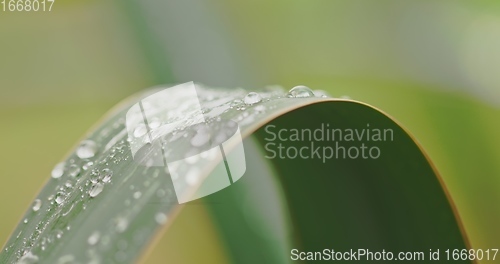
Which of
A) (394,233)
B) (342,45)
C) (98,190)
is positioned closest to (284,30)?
(342,45)

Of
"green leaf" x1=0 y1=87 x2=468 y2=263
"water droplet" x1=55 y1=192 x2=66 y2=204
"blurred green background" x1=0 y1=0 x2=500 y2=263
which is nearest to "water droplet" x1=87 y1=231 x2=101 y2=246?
"green leaf" x1=0 y1=87 x2=468 y2=263

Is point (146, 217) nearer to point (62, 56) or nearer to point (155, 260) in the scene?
point (155, 260)

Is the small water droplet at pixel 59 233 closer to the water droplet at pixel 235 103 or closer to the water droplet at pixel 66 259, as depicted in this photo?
A: the water droplet at pixel 66 259

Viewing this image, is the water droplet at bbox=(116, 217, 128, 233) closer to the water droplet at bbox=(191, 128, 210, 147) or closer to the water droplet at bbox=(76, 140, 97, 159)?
the water droplet at bbox=(191, 128, 210, 147)

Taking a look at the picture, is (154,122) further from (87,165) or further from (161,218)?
(161,218)

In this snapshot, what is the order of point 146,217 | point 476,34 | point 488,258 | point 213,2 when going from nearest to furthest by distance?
point 146,217, point 488,258, point 476,34, point 213,2

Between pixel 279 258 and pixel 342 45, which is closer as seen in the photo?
pixel 279 258

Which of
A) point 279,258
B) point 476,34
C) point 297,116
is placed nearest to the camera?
point 297,116
